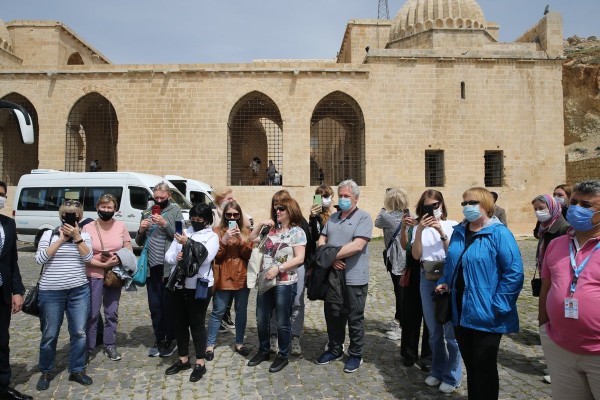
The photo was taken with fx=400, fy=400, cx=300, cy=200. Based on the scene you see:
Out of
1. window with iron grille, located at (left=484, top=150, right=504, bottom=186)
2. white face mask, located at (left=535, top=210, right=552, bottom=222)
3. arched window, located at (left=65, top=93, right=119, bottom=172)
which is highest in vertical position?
arched window, located at (left=65, top=93, right=119, bottom=172)

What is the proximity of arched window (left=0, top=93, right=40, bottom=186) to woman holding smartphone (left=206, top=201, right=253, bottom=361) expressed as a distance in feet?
51.0

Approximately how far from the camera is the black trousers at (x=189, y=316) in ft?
11.8

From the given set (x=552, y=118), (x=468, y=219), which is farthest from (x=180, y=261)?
(x=552, y=118)

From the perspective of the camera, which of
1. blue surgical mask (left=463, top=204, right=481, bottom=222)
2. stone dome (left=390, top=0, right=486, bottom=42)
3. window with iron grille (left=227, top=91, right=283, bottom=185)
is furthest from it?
stone dome (left=390, top=0, right=486, bottom=42)

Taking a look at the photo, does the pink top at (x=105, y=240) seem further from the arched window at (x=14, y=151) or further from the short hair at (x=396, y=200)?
the arched window at (x=14, y=151)

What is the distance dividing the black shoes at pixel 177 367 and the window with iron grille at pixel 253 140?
1185 cm

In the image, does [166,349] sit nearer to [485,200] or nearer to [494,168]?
Result: [485,200]

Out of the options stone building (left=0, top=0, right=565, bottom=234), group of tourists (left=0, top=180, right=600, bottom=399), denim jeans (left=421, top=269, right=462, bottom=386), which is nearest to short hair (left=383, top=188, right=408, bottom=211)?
group of tourists (left=0, top=180, right=600, bottom=399)

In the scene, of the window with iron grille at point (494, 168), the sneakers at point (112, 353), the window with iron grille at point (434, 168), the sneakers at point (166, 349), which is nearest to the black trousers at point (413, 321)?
→ the sneakers at point (166, 349)

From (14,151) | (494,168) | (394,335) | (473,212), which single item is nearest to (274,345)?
(394,335)

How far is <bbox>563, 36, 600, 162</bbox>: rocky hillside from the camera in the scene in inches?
1017

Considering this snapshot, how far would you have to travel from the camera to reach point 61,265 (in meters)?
3.43

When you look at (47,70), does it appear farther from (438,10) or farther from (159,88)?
(438,10)

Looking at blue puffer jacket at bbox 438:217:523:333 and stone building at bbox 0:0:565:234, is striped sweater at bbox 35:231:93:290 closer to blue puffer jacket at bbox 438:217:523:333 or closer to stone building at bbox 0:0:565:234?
blue puffer jacket at bbox 438:217:523:333
